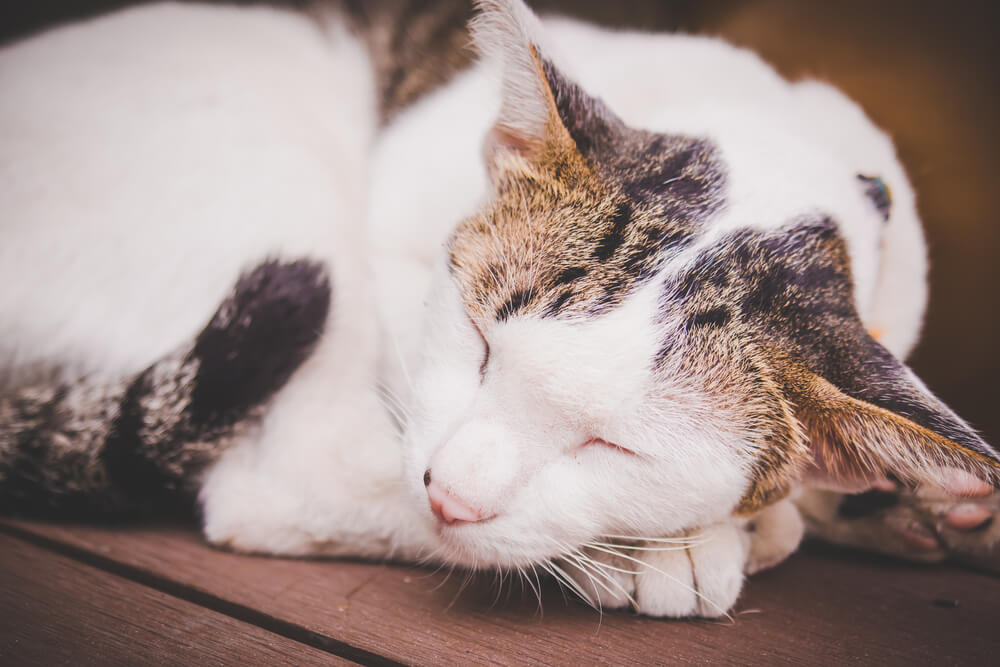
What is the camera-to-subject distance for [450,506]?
2.56ft

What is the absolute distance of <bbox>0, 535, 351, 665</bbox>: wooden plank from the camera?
728mm

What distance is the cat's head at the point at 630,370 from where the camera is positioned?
2.58 ft

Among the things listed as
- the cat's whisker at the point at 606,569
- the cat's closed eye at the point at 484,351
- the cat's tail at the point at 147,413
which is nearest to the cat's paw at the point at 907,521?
the cat's whisker at the point at 606,569

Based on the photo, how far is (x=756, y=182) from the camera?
979 millimetres

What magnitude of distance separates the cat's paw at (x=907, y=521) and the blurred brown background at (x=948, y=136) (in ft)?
0.51

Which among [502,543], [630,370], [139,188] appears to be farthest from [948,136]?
[139,188]

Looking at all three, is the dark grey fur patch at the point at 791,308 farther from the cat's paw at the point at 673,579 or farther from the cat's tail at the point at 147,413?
the cat's tail at the point at 147,413

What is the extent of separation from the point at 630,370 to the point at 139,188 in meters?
0.89

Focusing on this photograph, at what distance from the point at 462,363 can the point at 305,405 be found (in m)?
0.34

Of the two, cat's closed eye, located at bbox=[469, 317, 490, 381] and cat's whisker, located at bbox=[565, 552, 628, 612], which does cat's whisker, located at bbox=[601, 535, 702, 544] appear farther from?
cat's closed eye, located at bbox=[469, 317, 490, 381]

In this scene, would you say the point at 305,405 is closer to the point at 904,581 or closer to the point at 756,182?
the point at 756,182

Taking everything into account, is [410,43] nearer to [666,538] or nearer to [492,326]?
[492,326]

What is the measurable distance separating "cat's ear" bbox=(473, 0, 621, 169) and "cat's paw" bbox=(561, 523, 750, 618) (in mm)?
622

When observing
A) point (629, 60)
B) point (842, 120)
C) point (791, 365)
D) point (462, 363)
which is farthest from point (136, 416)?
point (842, 120)
